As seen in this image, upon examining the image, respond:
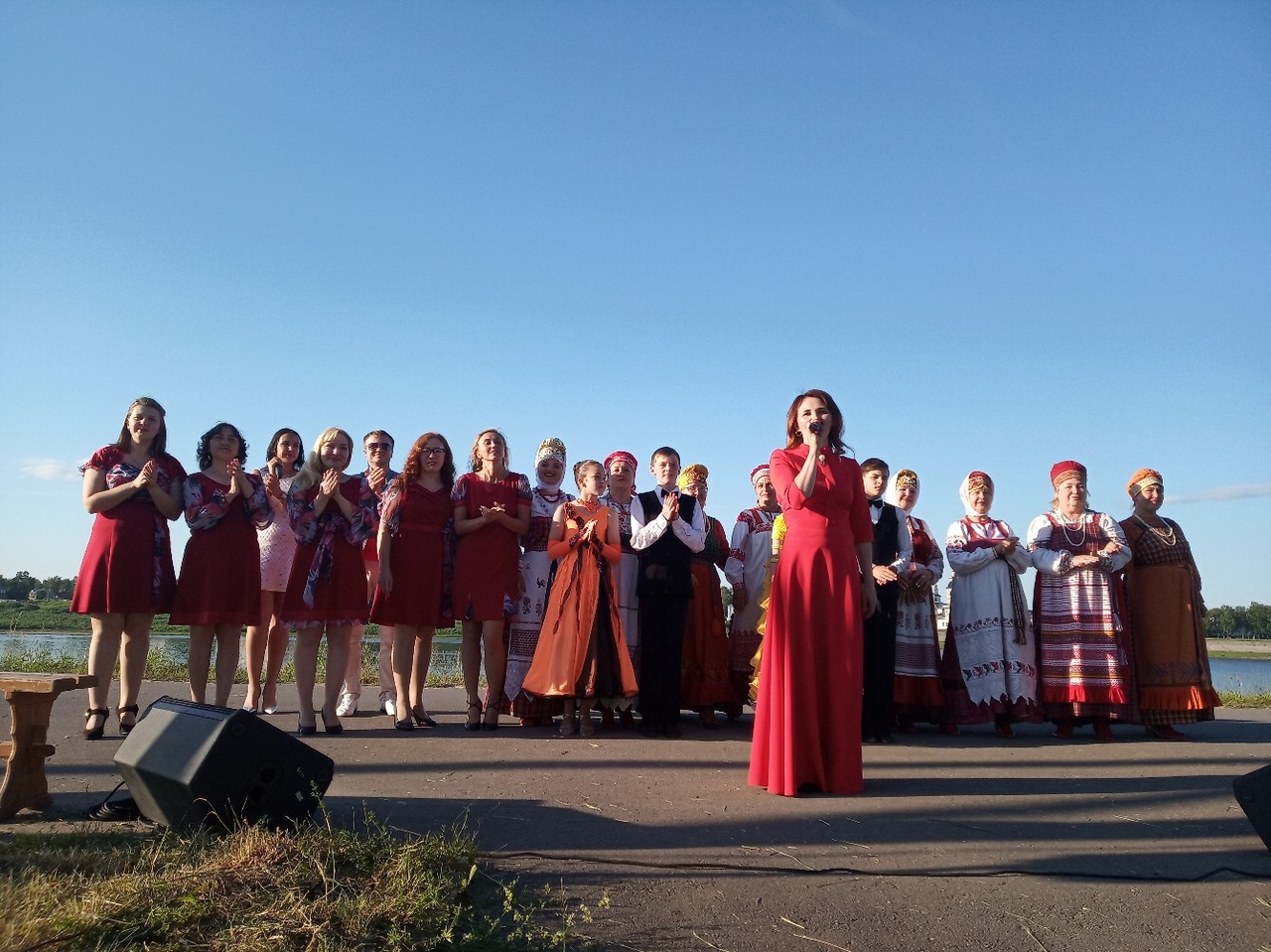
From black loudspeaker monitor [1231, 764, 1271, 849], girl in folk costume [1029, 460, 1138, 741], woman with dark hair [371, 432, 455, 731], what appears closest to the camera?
black loudspeaker monitor [1231, 764, 1271, 849]

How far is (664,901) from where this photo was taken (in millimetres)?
2934

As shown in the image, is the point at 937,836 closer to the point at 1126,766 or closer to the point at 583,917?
the point at 583,917

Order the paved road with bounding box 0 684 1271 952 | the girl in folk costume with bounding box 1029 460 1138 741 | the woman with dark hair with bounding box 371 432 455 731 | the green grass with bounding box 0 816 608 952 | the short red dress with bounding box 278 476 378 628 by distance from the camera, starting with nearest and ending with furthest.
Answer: the green grass with bounding box 0 816 608 952, the paved road with bounding box 0 684 1271 952, the short red dress with bounding box 278 476 378 628, the woman with dark hair with bounding box 371 432 455 731, the girl in folk costume with bounding box 1029 460 1138 741

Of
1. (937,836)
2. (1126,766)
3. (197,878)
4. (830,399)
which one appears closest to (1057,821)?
(937,836)

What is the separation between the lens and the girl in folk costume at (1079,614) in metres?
7.11

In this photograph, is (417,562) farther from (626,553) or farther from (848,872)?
(848,872)

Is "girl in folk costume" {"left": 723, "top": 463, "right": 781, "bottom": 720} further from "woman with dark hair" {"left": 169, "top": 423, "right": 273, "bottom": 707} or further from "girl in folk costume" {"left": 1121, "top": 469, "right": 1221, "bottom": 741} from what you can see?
"woman with dark hair" {"left": 169, "top": 423, "right": 273, "bottom": 707}

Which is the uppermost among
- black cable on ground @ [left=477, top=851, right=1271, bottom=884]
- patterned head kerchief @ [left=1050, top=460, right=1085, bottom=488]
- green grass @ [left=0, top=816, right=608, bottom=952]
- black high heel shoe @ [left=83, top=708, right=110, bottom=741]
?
patterned head kerchief @ [left=1050, top=460, right=1085, bottom=488]

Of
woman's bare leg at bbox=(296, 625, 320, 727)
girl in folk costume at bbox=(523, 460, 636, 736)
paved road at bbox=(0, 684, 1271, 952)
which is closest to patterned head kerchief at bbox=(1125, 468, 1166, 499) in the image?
paved road at bbox=(0, 684, 1271, 952)

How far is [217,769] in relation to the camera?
3195mm

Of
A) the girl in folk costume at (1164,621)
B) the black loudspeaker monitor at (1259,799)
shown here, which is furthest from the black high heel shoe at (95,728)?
the girl in folk costume at (1164,621)

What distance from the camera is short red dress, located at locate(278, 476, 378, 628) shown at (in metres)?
6.41

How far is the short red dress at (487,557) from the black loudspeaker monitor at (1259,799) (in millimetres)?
4686

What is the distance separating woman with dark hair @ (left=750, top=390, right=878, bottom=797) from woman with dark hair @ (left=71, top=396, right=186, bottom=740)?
4.03 m
